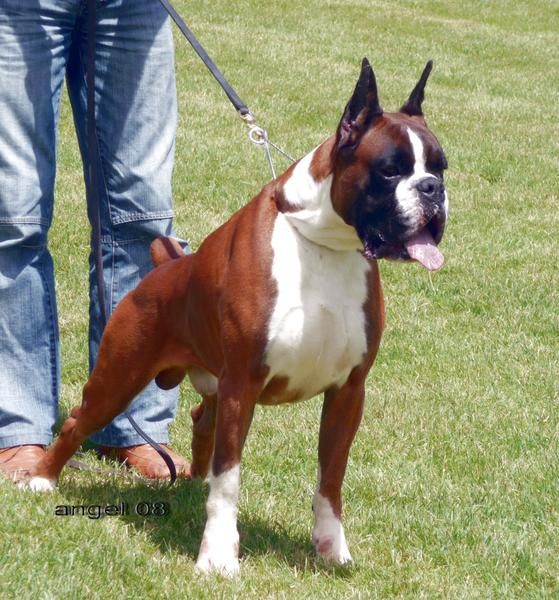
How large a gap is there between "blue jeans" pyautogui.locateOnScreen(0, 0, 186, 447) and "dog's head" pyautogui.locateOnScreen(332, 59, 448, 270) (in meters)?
1.37

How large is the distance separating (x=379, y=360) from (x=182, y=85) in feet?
21.5

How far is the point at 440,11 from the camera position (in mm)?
18109

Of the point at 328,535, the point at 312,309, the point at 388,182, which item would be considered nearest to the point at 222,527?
the point at 328,535

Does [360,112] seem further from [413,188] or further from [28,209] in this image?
[28,209]

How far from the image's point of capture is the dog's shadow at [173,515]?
4.02 metres

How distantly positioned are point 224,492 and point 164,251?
1104mm

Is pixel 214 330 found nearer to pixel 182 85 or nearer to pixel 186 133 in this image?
pixel 186 133

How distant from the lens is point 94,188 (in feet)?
15.5

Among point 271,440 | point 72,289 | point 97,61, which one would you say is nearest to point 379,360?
point 271,440

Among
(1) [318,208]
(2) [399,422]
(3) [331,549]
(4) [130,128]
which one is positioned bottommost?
(2) [399,422]

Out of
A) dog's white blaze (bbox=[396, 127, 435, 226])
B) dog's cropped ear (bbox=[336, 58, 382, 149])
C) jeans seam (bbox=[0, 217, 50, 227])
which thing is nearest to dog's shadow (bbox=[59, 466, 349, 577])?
jeans seam (bbox=[0, 217, 50, 227])

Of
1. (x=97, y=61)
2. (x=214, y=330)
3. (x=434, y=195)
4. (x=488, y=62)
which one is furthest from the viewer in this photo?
(x=488, y=62)

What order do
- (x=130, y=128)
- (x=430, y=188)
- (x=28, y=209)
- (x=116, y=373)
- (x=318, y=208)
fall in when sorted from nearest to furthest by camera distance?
(x=430, y=188)
(x=318, y=208)
(x=116, y=373)
(x=28, y=209)
(x=130, y=128)

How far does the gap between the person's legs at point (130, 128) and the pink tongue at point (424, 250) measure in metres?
1.59
